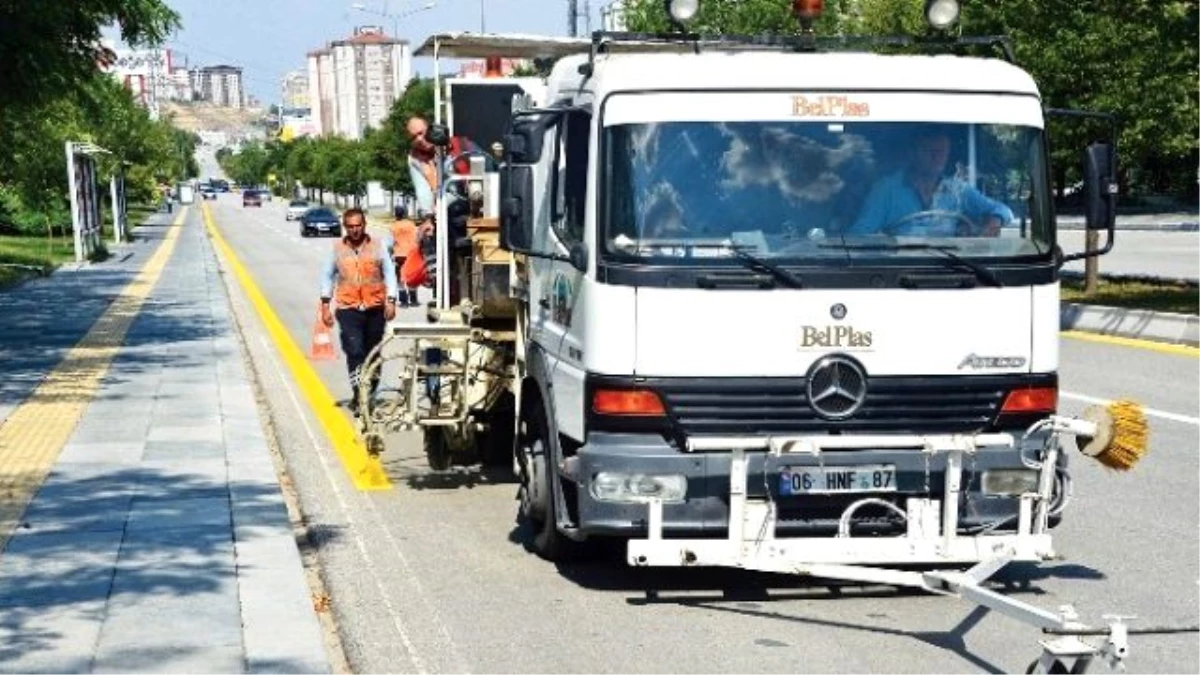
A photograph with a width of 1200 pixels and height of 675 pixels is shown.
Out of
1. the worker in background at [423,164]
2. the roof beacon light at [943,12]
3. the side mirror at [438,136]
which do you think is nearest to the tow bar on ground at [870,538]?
the roof beacon light at [943,12]

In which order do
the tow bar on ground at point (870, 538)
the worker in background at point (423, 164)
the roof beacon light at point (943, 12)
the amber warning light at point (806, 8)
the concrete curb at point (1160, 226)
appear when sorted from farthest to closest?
1. the concrete curb at point (1160, 226)
2. the worker in background at point (423, 164)
3. the amber warning light at point (806, 8)
4. the roof beacon light at point (943, 12)
5. the tow bar on ground at point (870, 538)

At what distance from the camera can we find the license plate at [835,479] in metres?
6.16

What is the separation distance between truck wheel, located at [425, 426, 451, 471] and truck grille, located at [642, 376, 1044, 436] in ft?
11.8

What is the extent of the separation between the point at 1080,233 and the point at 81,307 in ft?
97.7

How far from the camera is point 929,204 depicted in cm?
645

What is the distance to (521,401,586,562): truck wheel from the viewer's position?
711cm

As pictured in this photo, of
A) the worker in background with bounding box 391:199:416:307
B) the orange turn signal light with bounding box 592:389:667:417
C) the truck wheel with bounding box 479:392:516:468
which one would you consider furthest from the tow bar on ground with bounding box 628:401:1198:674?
the worker in background with bounding box 391:199:416:307

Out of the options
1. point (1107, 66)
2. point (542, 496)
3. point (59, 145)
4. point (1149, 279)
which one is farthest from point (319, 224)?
point (542, 496)

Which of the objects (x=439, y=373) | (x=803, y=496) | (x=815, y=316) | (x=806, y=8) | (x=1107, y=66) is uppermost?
(x=1107, y=66)

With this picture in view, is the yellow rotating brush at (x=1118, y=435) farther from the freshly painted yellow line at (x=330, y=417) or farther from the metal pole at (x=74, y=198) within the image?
the metal pole at (x=74, y=198)

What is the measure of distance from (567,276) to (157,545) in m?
2.51

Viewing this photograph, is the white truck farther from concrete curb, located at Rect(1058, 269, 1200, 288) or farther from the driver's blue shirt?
concrete curb, located at Rect(1058, 269, 1200, 288)

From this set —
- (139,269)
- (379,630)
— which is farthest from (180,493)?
(139,269)

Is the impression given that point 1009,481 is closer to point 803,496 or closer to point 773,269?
point 803,496
